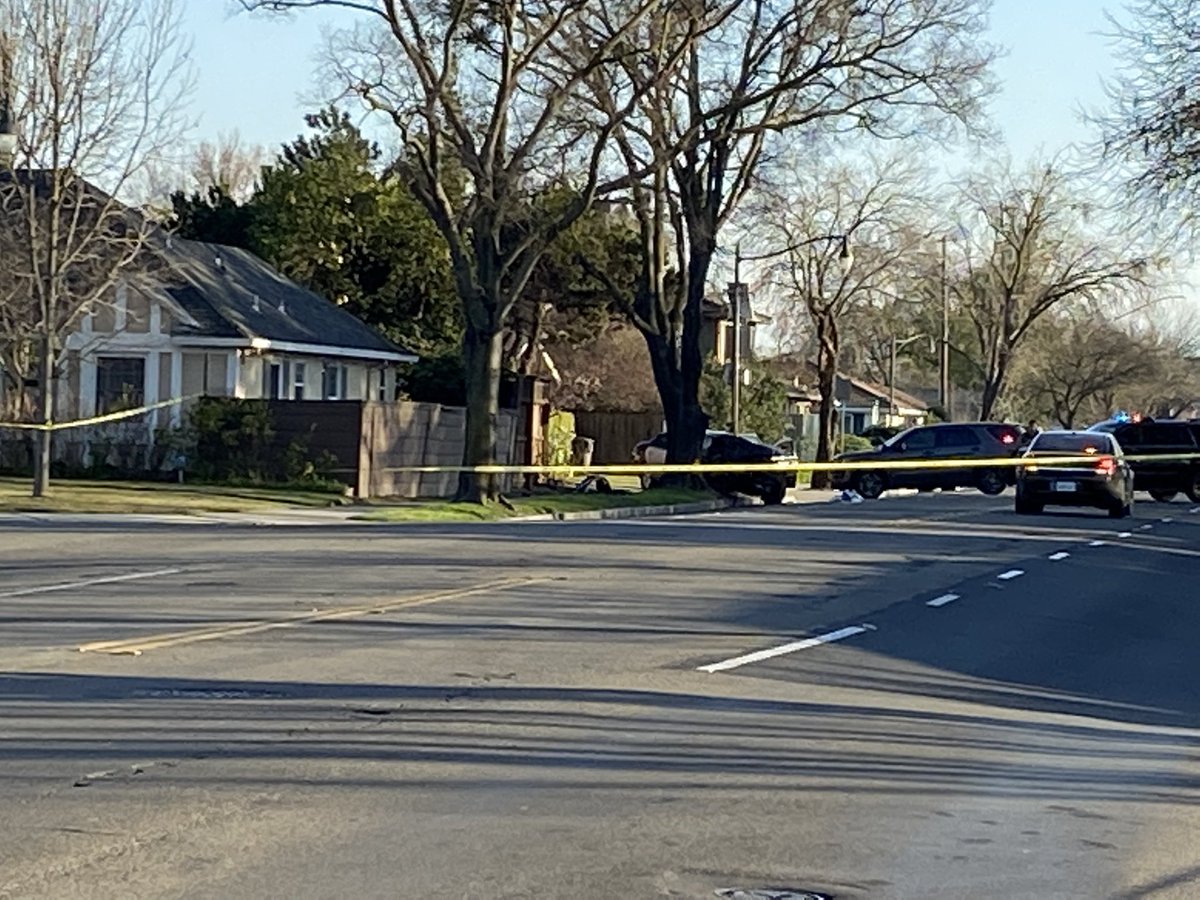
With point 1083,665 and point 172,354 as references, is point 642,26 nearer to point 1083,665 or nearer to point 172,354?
point 172,354

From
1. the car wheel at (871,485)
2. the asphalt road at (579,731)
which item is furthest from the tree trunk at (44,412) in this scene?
the car wheel at (871,485)

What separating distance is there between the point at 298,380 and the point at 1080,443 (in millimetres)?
20779

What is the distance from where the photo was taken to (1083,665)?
620 inches

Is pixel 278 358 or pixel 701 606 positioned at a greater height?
pixel 278 358

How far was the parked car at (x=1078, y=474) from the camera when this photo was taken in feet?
121

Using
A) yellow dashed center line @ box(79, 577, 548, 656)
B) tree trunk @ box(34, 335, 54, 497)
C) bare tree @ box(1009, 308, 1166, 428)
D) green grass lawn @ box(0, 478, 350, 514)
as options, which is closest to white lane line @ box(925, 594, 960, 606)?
yellow dashed center line @ box(79, 577, 548, 656)

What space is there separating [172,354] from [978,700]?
113 ft

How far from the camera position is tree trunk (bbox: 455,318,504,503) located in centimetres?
3847

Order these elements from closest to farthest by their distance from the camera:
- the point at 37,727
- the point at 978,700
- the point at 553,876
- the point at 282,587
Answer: the point at 553,876
the point at 37,727
the point at 978,700
the point at 282,587

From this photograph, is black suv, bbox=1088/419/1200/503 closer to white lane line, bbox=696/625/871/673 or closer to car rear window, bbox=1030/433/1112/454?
car rear window, bbox=1030/433/1112/454

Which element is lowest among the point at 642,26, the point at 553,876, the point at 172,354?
the point at 553,876

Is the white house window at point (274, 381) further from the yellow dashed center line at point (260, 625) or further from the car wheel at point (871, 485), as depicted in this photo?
the yellow dashed center line at point (260, 625)

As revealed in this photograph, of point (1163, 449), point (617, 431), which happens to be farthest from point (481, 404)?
point (617, 431)

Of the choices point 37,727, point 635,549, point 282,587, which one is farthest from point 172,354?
point 37,727
